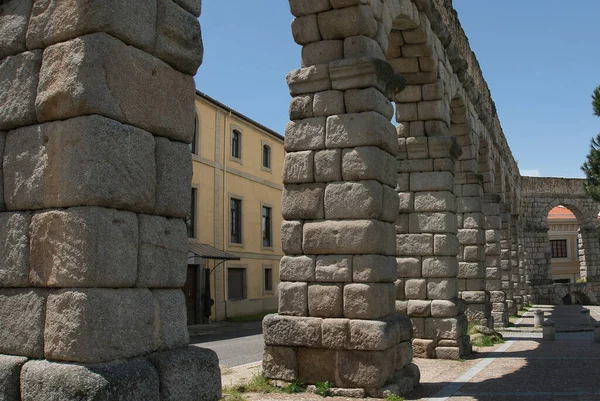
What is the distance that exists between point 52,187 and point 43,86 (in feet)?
1.89

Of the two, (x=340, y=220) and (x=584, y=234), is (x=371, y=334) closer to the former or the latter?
(x=340, y=220)

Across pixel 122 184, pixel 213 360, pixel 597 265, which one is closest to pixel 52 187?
pixel 122 184

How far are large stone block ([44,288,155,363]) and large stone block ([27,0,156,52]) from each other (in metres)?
1.39

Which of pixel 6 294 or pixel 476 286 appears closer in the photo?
pixel 6 294

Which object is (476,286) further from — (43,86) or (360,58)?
(43,86)

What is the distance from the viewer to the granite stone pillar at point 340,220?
6680 millimetres

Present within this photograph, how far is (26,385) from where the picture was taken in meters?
3.11

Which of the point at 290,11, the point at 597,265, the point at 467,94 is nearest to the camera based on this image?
the point at 290,11

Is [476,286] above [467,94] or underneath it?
underneath

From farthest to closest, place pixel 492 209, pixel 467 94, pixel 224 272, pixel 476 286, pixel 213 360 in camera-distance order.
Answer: pixel 224 272 < pixel 492 209 < pixel 467 94 < pixel 476 286 < pixel 213 360

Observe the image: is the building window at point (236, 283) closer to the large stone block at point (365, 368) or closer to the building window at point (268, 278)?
the building window at point (268, 278)

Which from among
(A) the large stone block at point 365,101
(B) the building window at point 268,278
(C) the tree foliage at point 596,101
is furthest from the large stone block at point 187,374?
(C) the tree foliage at point 596,101

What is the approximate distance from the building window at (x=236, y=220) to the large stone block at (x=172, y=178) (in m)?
20.0

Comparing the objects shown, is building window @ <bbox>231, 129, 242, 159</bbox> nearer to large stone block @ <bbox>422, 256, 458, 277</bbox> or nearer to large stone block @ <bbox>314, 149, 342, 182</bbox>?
large stone block @ <bbox>422, 256, 458, 277</bbox>
